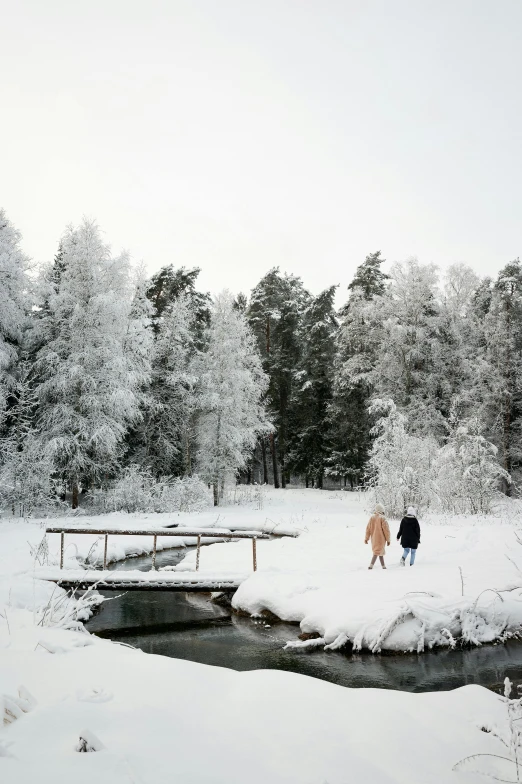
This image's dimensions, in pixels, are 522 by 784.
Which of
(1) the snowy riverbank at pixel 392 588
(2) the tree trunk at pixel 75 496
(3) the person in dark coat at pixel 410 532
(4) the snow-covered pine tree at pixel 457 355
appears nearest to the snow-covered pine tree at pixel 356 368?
(4) the snow-covered pine tree at pixel 457 355

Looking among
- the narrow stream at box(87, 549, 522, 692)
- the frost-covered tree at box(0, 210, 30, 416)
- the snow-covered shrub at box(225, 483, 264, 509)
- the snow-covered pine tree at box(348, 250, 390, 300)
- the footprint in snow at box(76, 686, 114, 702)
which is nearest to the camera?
the footprint in snow at box(76, 686, 114, 702)

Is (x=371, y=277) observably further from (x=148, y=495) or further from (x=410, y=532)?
(x=410, y=532)

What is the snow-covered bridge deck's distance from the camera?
34.8ft

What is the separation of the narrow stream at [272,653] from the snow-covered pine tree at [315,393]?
89.1ft

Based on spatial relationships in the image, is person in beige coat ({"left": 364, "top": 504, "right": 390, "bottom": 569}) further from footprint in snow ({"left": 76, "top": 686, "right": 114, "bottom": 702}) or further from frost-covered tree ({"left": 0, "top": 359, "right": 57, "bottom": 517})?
frost-covered tree ({"left": 0, "top": 359, "right": 57, "bottom": 517})

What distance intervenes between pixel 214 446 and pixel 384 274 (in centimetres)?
1742

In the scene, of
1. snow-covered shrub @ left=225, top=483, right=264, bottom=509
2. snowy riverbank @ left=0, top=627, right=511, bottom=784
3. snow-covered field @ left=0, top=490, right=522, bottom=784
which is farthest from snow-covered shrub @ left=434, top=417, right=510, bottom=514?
snowy riverbank @ left=0, top=627, right=511, bottom=784

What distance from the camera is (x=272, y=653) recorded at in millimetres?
8359

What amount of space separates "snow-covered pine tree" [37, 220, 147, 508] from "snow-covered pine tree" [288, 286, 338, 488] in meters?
16.5

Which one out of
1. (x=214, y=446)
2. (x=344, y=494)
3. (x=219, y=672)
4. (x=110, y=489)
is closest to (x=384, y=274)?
(x=344, y=494)

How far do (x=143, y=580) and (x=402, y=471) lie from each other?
12206 millimetres

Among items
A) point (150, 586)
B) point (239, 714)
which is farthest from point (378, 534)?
point (239, 714)

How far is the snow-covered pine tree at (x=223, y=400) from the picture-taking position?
2695 centimetres

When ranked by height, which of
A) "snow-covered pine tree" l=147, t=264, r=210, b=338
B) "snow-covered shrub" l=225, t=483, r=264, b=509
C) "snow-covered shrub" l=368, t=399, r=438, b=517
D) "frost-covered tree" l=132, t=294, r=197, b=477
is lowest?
"snow-covered shrub" l=225, t=483, r=264, b=509
